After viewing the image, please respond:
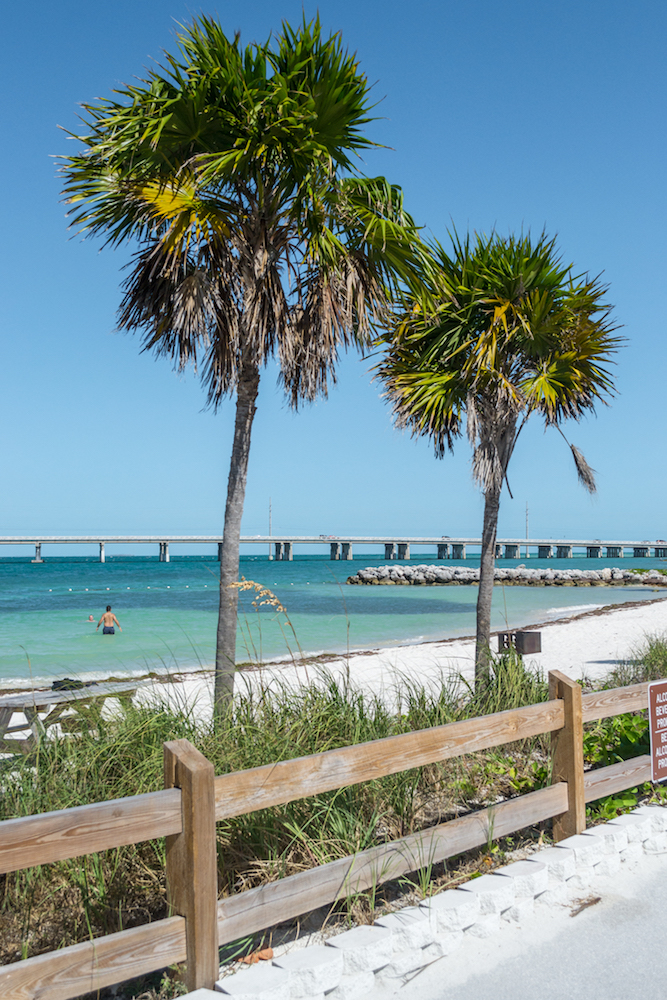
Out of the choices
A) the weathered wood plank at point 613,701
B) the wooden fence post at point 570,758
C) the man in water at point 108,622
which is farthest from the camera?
the man in water at point 108,622

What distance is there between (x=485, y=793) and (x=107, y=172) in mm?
5915

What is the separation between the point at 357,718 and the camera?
4824mm

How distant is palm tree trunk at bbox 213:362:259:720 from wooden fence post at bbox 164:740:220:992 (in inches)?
138

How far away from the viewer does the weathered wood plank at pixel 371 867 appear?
10.1ft

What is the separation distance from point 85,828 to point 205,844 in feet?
1.62

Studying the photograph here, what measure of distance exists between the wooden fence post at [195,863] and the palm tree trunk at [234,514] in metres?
3.50

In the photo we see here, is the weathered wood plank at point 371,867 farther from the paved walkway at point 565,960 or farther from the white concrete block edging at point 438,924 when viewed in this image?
the paved walkway at point 565,960

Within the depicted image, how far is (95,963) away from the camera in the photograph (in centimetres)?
268

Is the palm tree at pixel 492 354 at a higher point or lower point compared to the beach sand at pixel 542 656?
higher

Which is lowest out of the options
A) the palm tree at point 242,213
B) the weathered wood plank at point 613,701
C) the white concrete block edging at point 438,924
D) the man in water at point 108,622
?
the man in water at point 108,622

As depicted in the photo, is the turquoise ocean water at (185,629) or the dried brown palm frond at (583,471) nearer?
the dried brown palm frond at (583,471)

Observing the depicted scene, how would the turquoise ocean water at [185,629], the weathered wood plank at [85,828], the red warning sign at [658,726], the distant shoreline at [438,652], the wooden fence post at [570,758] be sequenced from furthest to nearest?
the turquoise ocean water at [185,629]
the distant shoreline at [438,652]
the red warning sign at [658,726]
the wooden fence post at [570,758]
the weathered wood plank at [85,828]

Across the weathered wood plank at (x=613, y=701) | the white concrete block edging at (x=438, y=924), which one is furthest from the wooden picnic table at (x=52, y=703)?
the weathered wood plank at (x=613, y=701)

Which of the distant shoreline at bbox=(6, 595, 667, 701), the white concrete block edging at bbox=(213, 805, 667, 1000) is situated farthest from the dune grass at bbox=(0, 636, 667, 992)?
the distant shoreline at bbox=(6, 595, 667, 701)
